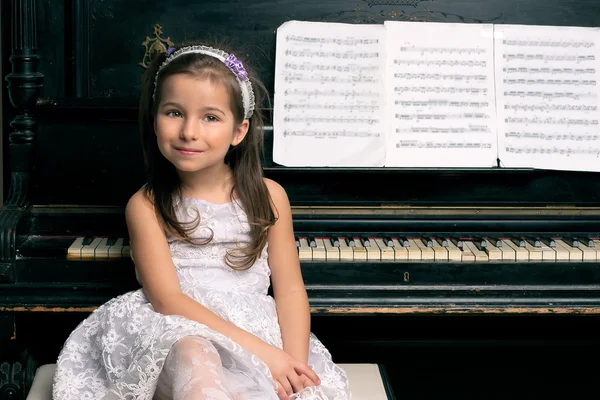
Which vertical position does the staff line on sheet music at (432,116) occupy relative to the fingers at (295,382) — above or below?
above

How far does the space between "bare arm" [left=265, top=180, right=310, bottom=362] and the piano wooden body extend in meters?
0.17

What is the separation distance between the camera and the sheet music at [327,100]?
114 inches

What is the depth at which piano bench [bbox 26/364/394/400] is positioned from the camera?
2.36m

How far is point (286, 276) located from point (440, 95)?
0.84 meters

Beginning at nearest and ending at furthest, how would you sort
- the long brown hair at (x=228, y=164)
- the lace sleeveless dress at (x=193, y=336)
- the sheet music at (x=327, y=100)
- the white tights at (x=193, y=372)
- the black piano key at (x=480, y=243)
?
the white tights at (x=193, y=372)
the lace sleeveless dress at (x=193, y=336)
the long brown hair at (x=228, y=164)
the black piano key at (x=480, y=243)
the sheet music at (x=327, y=100)

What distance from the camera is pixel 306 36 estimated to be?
296 cm

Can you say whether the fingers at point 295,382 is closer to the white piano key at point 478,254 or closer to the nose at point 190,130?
the nose at point 190,130

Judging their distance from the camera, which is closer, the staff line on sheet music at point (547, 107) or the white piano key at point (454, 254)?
the white piano key at point (454, 254)

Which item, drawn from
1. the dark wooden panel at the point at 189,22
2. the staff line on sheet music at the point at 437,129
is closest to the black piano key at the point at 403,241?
the staff line on sheet music at the point at 437,129

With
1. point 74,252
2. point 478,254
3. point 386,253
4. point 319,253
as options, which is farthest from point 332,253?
point 74,252

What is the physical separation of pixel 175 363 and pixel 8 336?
87 cm

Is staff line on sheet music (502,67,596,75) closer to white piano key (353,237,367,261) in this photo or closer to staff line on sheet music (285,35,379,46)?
staff line on sheet music (285,35,379,46)

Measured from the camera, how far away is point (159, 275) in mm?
2330

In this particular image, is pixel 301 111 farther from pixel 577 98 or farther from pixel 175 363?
pixel 175 363
